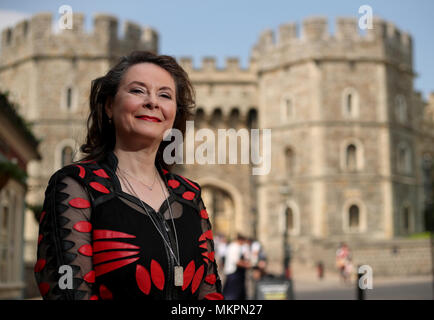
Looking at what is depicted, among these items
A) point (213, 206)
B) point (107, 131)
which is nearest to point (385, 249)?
point (213, 206)

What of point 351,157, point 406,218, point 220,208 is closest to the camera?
point 351,157

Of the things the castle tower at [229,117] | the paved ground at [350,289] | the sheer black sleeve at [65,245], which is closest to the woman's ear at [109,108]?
the sheer black sleeve at [65,245]

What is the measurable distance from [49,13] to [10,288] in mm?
17928

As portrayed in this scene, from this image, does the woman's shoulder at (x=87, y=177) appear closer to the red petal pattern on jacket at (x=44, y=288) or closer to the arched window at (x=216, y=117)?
the red petal pattern on jacket at (x=44, y=288)

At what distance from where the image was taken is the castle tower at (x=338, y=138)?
2369cm

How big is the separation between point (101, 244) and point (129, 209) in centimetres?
14

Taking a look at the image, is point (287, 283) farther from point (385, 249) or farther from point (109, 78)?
point (385, 249)

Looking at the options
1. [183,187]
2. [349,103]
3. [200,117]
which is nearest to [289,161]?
[349,103]

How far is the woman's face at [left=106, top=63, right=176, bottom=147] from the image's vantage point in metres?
1.76

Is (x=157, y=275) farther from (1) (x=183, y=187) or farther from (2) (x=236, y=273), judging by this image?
(2) (x=236, y=273)

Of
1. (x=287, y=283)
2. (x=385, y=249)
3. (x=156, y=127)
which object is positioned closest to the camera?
(x=156, y=127)

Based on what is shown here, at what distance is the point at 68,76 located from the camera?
24547 millimetres

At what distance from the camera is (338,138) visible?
79.5ft

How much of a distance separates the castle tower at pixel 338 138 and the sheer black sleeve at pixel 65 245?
22.0m
